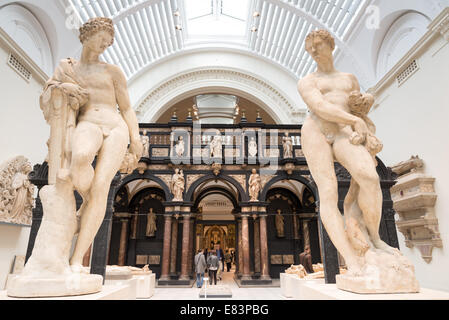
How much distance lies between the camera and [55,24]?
8.50 metres

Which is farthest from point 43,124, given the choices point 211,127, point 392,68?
point 392,68

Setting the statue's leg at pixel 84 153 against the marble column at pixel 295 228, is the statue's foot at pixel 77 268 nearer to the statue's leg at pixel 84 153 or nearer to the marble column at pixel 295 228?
the statue's leg at pixel 84 153

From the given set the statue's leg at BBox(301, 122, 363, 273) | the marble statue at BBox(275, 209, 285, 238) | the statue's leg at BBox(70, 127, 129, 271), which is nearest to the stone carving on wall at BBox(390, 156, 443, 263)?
the statue's leg at BBox(301, 122, 363, 273)

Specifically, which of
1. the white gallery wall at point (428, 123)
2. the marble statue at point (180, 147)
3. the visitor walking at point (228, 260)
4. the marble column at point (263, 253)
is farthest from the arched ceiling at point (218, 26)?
the visitor walking at point (228, 260)

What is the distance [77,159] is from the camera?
6.51ft

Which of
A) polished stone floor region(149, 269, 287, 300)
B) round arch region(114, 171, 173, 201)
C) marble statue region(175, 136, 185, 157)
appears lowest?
polished stone floor region(149, 269, 287, 300)

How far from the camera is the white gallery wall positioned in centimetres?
611

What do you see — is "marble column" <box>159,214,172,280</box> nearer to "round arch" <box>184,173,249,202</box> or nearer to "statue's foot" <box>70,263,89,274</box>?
"round arch" <box>184,173,249,202</box>

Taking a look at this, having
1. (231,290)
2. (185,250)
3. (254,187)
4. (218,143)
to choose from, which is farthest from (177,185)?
(231,290)

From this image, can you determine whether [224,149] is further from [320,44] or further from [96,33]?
[96,33]

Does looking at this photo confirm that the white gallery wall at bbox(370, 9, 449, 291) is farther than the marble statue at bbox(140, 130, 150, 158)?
No

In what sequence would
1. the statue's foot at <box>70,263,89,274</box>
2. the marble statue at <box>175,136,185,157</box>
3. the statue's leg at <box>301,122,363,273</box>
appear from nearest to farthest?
the statue's foot at <box>70,263,89,274</box> → the statue's leg at <box>301,122,363,273</box> → the marble statue at <box>175,136,185,157</box>

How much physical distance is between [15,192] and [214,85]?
10.3 meters

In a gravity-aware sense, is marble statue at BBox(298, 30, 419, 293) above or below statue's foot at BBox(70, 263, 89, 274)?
above
